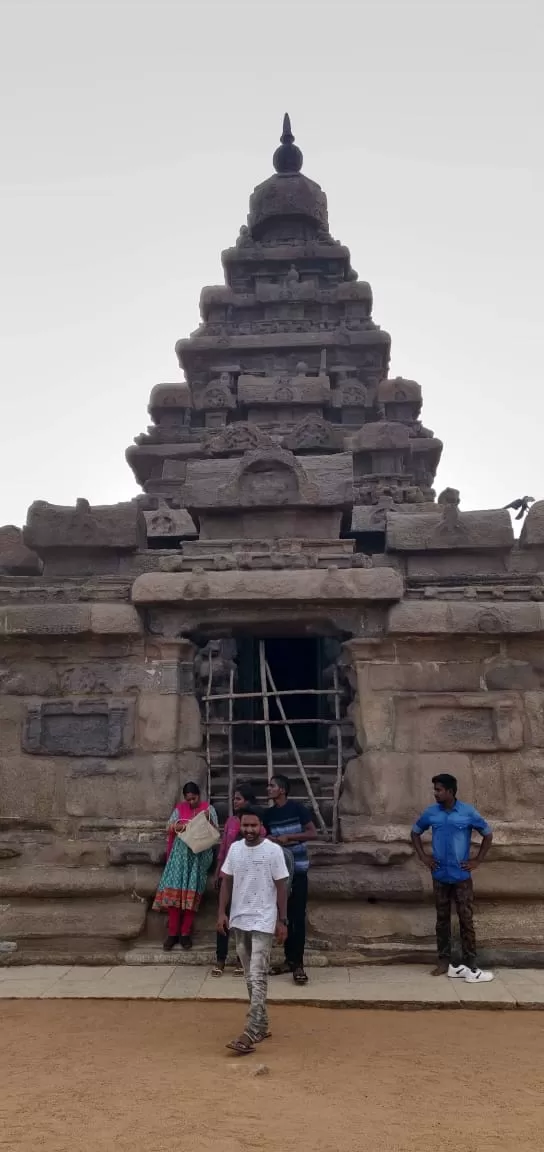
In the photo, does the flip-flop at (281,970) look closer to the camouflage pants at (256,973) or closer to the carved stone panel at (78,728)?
the camouflage pants at (256,973)

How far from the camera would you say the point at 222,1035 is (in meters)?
5.77

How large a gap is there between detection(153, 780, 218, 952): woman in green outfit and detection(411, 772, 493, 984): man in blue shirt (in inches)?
77.8

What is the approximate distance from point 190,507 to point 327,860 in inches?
158

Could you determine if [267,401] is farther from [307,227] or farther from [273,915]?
[273,915]

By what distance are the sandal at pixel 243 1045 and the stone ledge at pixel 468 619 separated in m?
3.82

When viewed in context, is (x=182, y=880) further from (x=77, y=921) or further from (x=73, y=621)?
(x=73, y=621)

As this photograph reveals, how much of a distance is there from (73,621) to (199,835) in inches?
95.9

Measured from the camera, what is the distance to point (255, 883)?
19.2ft

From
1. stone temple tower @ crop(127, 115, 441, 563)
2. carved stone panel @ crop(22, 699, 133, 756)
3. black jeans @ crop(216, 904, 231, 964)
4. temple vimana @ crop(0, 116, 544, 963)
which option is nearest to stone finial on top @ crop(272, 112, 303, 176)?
stone temple tower @ crop(127, 115, 441, 563)

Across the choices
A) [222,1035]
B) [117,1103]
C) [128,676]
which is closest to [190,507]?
[128,676]

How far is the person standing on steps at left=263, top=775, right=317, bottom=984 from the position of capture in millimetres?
6973

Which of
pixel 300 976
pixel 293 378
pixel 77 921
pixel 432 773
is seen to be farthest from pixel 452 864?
pixel 293 378

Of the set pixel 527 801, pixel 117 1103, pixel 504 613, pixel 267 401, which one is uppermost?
pixel 267 401

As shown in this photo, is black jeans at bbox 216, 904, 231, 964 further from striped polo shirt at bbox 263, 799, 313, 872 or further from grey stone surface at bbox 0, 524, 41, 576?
grey stone surface at bbox 0, 524, 41, 576
